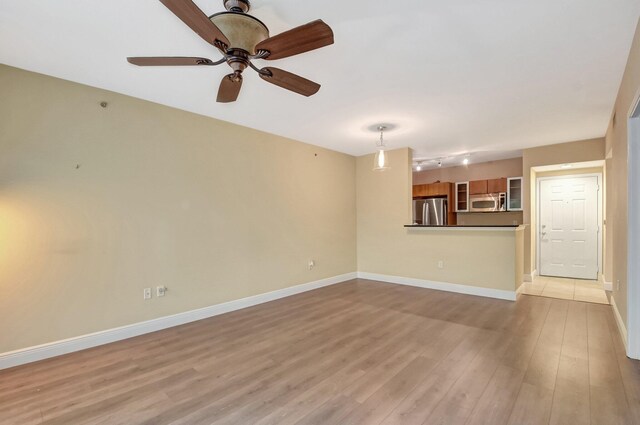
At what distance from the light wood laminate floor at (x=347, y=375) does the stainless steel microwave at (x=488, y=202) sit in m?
3.30

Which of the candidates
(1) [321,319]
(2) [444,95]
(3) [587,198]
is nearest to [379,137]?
(2) [444,95]

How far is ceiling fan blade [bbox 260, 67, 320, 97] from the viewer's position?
6.36 feet

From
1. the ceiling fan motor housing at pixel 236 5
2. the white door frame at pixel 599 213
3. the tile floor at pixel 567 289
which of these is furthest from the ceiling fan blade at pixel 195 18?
the white door frame at pixel 599 213

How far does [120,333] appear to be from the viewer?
300cm

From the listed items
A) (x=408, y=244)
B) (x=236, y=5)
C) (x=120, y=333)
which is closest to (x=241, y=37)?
(x=236, y=5)

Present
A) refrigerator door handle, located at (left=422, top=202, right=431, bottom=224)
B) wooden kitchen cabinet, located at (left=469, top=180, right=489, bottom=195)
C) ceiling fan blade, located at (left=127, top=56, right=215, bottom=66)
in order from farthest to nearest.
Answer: refrigerator door handle, located at (left=422, top=202, right=431, bottom=224) → wooden kitchen cabinet, located at (left=469, top=180, right=489, bottom=195) → ceiling fan blade, located at (left=127, top=56, right=215, bottom=66)

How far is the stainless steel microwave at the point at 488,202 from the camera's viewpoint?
21.5 feet

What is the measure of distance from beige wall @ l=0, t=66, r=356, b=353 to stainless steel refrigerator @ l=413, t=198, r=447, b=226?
4368mm

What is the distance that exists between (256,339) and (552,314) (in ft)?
12.0

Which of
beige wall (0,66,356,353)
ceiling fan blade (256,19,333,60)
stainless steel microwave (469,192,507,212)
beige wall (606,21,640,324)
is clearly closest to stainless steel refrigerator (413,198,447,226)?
stainless steel microwave (469,192,507,212)

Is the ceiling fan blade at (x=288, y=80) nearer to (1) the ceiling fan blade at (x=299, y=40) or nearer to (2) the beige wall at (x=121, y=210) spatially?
(1) the ceiling fan blade at (x=299, y=40)

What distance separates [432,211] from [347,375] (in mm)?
5970

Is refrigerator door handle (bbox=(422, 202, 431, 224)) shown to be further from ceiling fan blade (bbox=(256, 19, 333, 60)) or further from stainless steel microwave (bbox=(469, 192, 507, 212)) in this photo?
ceiling fan blade (bbox=(256, 19, 333, 60))

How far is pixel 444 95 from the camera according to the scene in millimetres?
3082
